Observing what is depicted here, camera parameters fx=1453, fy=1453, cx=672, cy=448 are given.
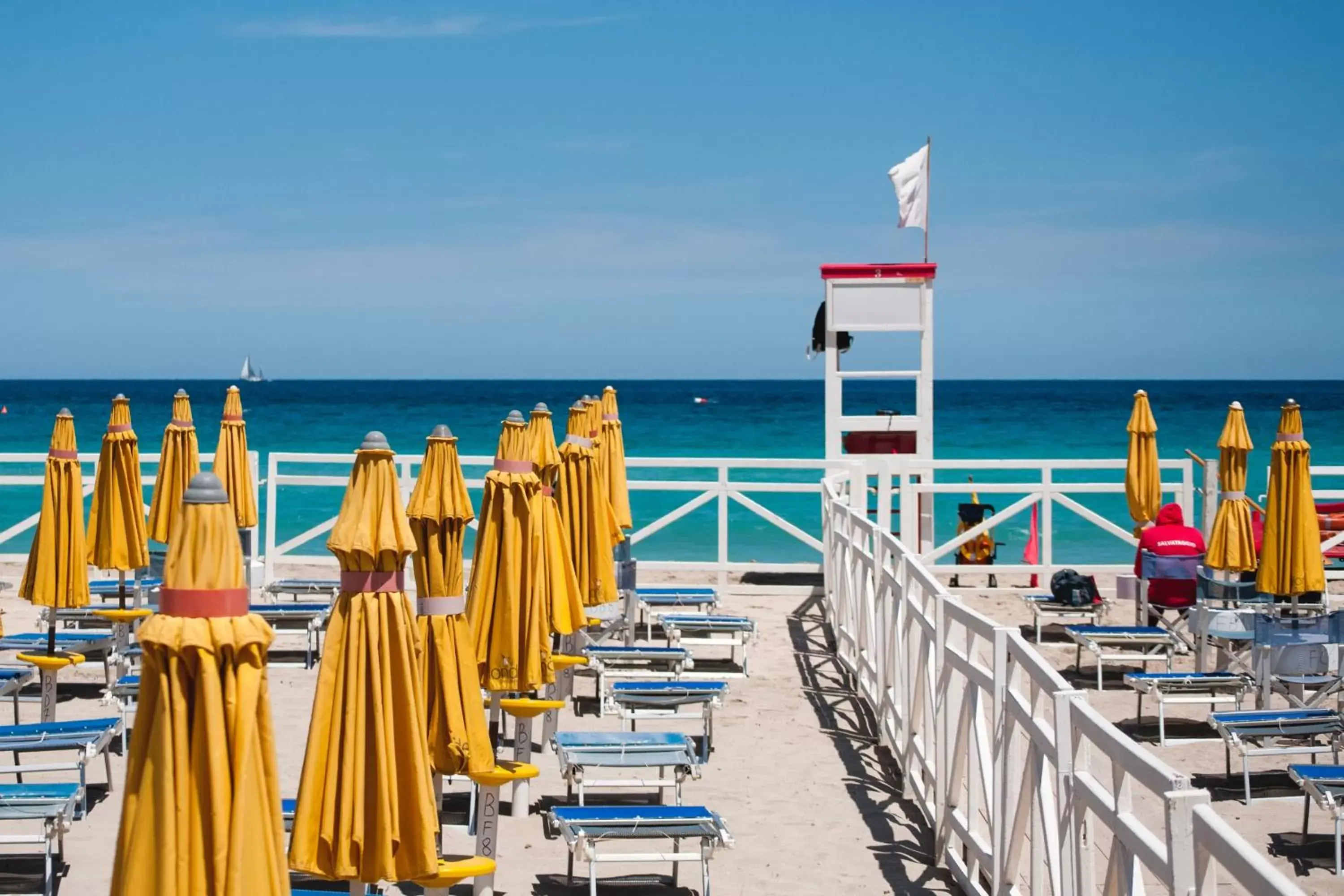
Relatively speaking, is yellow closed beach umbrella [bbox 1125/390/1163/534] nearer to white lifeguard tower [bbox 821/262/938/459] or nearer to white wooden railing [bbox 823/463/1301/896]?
white lifeguard tower [bbox 821/262/938/459]

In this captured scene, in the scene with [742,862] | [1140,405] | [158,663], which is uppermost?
[1140,405]

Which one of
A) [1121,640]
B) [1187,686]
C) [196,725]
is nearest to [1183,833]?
[196,725]

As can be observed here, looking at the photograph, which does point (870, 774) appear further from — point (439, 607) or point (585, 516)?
point (439, 607)

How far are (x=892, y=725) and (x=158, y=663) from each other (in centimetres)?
563

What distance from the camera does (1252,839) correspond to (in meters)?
6.62

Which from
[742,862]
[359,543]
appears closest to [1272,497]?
[742,862]

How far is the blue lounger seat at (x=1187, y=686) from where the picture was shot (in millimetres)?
8227

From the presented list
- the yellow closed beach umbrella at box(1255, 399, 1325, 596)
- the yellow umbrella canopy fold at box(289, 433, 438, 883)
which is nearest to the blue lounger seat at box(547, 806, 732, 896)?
the yellow umbrella canopy fold at box(289, 433, 438, 883)

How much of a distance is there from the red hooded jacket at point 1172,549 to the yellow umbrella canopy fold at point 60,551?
24.7 feet

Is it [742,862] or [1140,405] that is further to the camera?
[1140,405]

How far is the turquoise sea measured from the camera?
29469 mm

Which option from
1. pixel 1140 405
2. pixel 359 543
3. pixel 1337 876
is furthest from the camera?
pixel 1140 405

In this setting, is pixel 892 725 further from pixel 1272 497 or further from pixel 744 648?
pixel 1272 497

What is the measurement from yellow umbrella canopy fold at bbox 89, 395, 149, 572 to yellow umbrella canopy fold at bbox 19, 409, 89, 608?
1.39 feet
